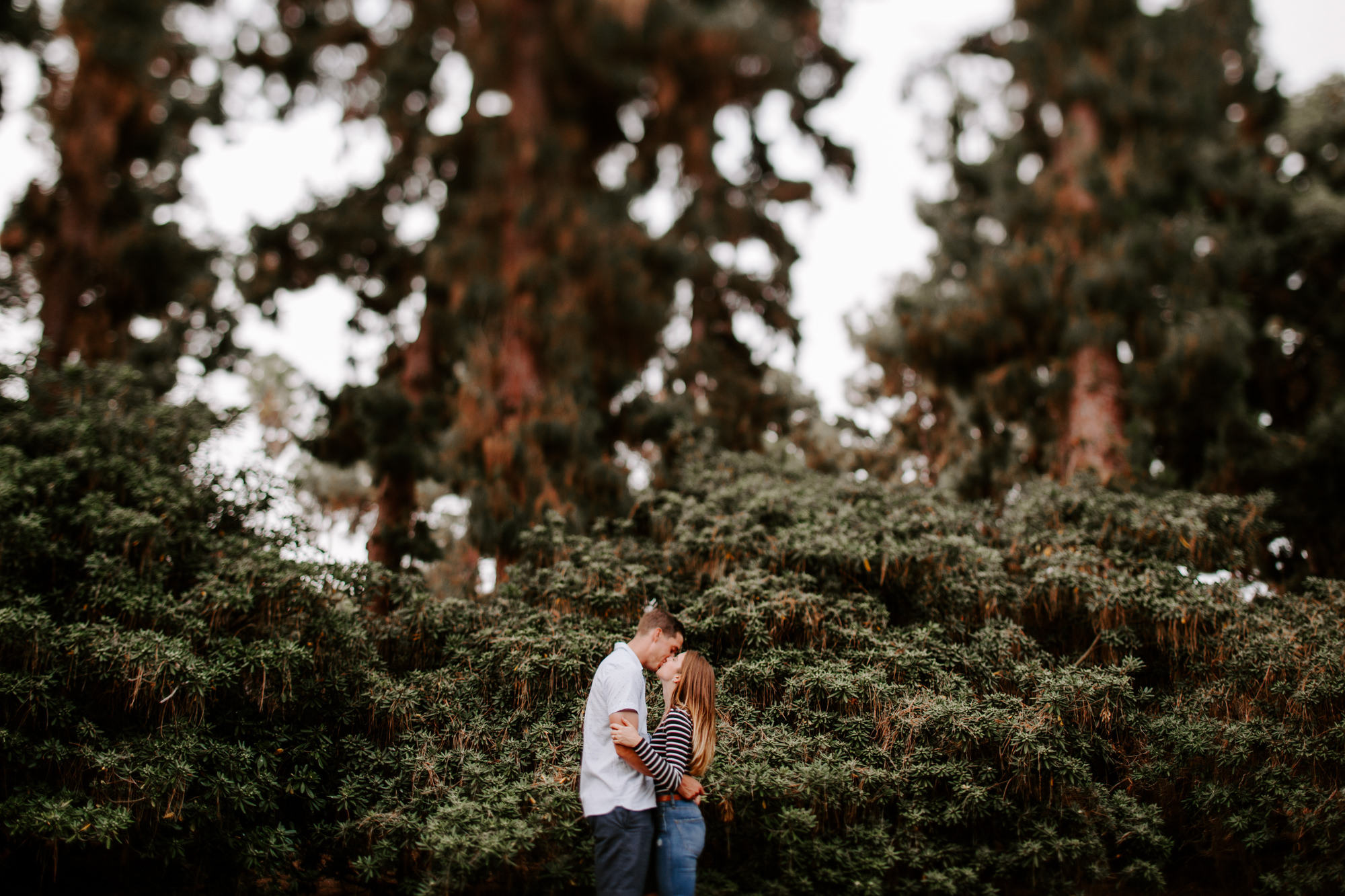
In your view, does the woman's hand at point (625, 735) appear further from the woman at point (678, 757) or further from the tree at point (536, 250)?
the tree at point (536, 250)

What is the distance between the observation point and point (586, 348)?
9.91 metres

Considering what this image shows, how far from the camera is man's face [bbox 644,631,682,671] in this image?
381 centimetres

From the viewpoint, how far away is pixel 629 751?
3525mm

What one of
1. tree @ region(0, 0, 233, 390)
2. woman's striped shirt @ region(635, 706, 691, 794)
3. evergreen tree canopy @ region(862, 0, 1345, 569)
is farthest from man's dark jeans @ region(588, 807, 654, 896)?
tree @ region(0, 0, 233, 390)

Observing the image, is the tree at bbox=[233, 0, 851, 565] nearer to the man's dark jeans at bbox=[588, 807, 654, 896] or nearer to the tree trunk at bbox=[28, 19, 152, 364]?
the tree trunk at bbox=[28, 19, 152, 364]

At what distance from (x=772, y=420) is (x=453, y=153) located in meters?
6.01

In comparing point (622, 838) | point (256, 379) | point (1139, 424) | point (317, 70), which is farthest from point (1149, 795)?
point (256, 379)

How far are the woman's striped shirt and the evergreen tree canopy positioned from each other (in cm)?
624

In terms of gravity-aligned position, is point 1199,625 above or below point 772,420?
below

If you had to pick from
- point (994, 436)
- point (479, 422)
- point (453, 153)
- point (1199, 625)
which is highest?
point (453, 153)

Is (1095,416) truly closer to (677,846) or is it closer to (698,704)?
(698,704)

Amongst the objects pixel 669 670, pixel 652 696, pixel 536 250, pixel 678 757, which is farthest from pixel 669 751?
pixel 536 250

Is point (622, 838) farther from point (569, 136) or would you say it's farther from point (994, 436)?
point (569, 136)

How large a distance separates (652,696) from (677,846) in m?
2.11
